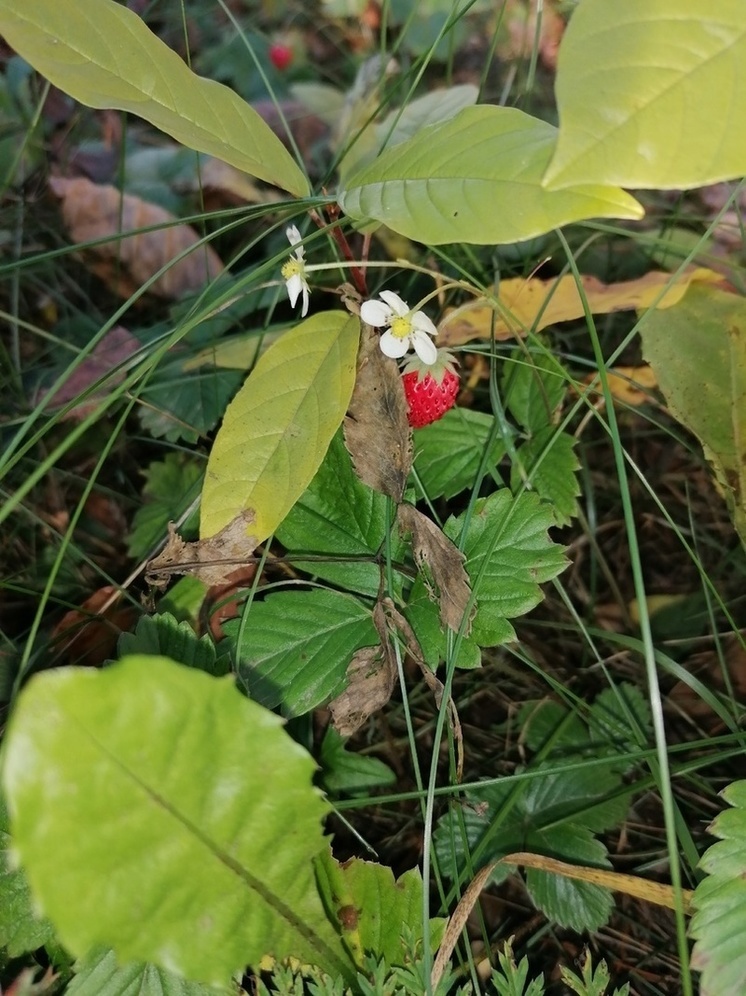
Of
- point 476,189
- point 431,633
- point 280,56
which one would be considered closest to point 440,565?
point 431,633

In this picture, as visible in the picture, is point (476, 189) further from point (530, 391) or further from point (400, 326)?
point (530, 391)

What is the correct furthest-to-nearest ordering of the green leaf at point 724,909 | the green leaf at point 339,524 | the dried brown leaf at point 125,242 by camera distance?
1. the dried brown leaf at point 125,242
2. the green leaf at point 339,524
3. the green leaf at point 724,909

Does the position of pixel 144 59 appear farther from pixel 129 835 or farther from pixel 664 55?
pixel 129 835

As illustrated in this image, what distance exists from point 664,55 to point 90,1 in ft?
1.86

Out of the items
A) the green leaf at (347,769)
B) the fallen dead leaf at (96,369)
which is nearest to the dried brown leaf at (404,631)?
the green leaf at (347,769)

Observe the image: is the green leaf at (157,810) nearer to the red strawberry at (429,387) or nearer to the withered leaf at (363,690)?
the withered leaf at (363,690)

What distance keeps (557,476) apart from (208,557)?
44 centimetres

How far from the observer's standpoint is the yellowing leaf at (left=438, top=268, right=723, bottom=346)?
1.04m

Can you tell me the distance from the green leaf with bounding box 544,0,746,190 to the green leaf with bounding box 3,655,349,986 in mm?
458

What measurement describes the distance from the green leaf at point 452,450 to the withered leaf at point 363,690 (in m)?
0.23

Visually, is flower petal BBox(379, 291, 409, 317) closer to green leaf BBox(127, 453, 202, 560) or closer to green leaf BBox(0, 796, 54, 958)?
green leaf BBox(127, 453, 202, 560)

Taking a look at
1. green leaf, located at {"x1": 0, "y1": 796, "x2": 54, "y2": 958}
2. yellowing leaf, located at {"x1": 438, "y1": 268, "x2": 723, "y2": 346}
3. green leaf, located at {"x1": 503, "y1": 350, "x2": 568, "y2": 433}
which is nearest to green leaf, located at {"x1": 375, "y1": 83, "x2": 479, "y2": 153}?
yellowing leaf, located at {"x1": 438, "y1": 268, "x2": 723, "y2": 346}

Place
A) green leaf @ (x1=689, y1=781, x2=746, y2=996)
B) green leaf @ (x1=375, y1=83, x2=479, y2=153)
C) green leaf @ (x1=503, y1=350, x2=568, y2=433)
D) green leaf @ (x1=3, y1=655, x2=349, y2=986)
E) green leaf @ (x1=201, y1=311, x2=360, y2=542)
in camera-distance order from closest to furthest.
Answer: green leaf @ (x1=3, y1=655, x2=349, y2=986) → green leaf @ (x1=689, y1=781, x2=746, y2=996) → green leaf @ (x1=201, y1=311, x2=360, y2=542) → green leaf @ (x1=503, y1=350, x2=568, y2=433) → green leaf @ (x1=375, y1=83, x2=479, y2=153)

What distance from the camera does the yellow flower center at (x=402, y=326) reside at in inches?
32.5
